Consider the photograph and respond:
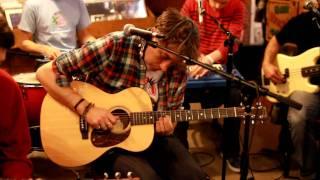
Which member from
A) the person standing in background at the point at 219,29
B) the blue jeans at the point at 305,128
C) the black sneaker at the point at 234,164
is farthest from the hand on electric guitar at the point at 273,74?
the black sneaker at the point at 234,164

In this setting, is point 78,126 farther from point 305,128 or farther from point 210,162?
point 305,128

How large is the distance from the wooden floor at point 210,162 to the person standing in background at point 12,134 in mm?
1014

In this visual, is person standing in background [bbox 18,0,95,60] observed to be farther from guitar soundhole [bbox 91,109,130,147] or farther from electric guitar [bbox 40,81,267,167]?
guitar soundhole [bbox 91,109,130,147]

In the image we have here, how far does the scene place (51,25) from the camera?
10.2 feet

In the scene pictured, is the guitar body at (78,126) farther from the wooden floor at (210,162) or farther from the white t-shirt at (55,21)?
the white t-shirt at (55,21)

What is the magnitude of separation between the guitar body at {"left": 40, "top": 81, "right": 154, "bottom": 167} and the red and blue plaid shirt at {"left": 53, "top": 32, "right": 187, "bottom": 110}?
0.05 meters

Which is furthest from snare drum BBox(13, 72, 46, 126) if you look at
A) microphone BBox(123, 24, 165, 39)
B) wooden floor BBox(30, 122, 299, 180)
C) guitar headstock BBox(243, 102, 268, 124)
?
guitar headstock BBox(243, 102, 268, 124)

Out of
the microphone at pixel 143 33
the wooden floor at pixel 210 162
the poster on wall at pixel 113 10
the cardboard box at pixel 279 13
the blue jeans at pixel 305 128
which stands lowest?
the wooden floor at pixel 210 162

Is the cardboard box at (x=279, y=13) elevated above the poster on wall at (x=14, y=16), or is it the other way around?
the poster on wall at (x=14, y=16)

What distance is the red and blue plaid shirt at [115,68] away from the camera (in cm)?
212

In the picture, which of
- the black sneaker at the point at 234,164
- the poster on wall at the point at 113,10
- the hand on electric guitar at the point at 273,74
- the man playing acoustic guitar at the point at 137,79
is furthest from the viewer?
the poster on wall at the point at 113,10

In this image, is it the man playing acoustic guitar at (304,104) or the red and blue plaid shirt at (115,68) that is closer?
the red and blue plaid shirt at (115,68)

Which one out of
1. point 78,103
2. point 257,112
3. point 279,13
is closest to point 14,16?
point 78,103

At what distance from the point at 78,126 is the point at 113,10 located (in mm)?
1738
